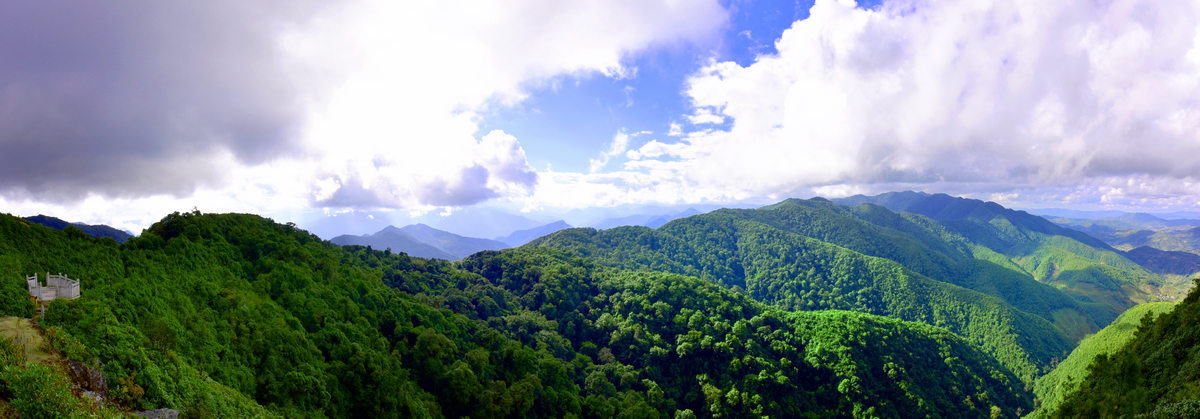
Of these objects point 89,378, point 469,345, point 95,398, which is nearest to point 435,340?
point 469,345

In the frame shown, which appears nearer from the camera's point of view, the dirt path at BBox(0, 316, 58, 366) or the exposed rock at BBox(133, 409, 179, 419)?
the dirt path at BBox(0, 316, 58, 366)

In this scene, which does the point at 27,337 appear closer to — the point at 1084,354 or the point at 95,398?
the point at 95,398

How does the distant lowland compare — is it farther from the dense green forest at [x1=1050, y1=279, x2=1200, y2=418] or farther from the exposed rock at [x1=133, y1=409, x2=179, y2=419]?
the exposed rock at [x1=133, y1=409, x2=179, y2=419]

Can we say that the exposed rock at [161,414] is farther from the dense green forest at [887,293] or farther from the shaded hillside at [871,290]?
the shaded hillside at [871,290]

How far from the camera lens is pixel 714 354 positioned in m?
77.6

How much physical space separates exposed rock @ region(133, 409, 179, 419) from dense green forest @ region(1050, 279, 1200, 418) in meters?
43.8

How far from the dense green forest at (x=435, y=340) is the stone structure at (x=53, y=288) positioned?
0.72m

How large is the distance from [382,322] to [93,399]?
121 feet

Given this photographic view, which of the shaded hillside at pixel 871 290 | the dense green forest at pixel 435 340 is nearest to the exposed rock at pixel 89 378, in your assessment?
the dense green forest at pixel 435 340

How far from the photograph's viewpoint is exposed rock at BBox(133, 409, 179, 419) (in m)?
17.7

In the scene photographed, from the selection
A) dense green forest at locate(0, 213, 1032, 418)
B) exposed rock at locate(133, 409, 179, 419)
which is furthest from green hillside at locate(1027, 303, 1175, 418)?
exposed rock at locate(133, 409, 179, 419)

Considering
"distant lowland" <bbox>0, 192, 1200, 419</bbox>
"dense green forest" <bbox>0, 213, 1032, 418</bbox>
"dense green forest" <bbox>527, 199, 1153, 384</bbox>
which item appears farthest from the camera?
"dense green forest" <bbox>527, 199, 1153, 384</bbox>

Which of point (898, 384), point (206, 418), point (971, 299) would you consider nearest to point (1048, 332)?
point (971, 299)

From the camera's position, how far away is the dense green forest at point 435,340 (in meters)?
23.2
